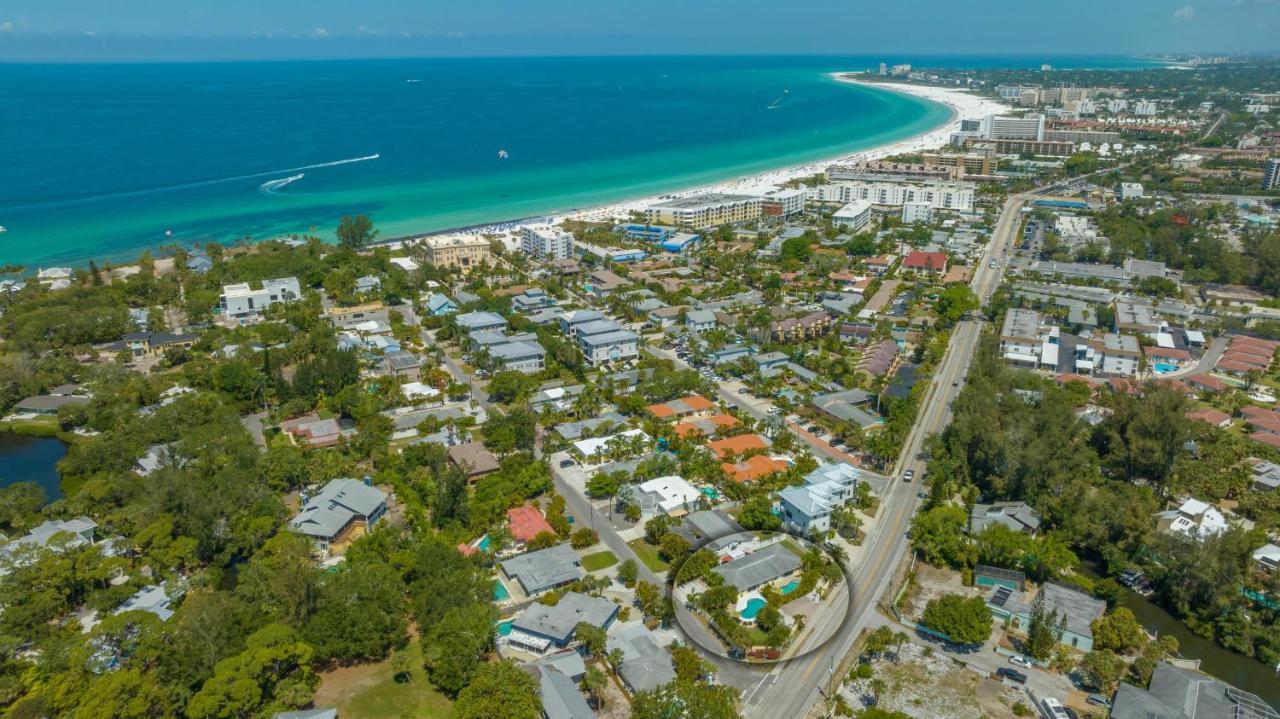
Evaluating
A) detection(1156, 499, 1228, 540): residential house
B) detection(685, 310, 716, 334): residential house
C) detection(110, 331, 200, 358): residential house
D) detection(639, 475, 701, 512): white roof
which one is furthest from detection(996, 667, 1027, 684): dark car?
detection(110, 331, 200, 358): residential house

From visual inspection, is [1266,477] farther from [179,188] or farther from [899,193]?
[179,188]

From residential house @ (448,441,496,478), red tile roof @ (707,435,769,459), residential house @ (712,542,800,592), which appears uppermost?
residential house @ (448,441,496,478)


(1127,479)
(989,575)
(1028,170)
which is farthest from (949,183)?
(989,575)

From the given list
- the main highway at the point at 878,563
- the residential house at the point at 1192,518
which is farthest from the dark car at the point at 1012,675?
the residential house at the point at 1192,518

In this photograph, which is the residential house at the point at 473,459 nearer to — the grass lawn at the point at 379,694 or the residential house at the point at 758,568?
the grass lawn at the point at 379,694

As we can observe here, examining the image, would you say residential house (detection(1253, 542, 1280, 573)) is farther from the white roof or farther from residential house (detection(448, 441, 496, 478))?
residential house (detection(448, 441, 496, 478))

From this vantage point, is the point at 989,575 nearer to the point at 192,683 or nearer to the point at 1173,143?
the point at 192,683
